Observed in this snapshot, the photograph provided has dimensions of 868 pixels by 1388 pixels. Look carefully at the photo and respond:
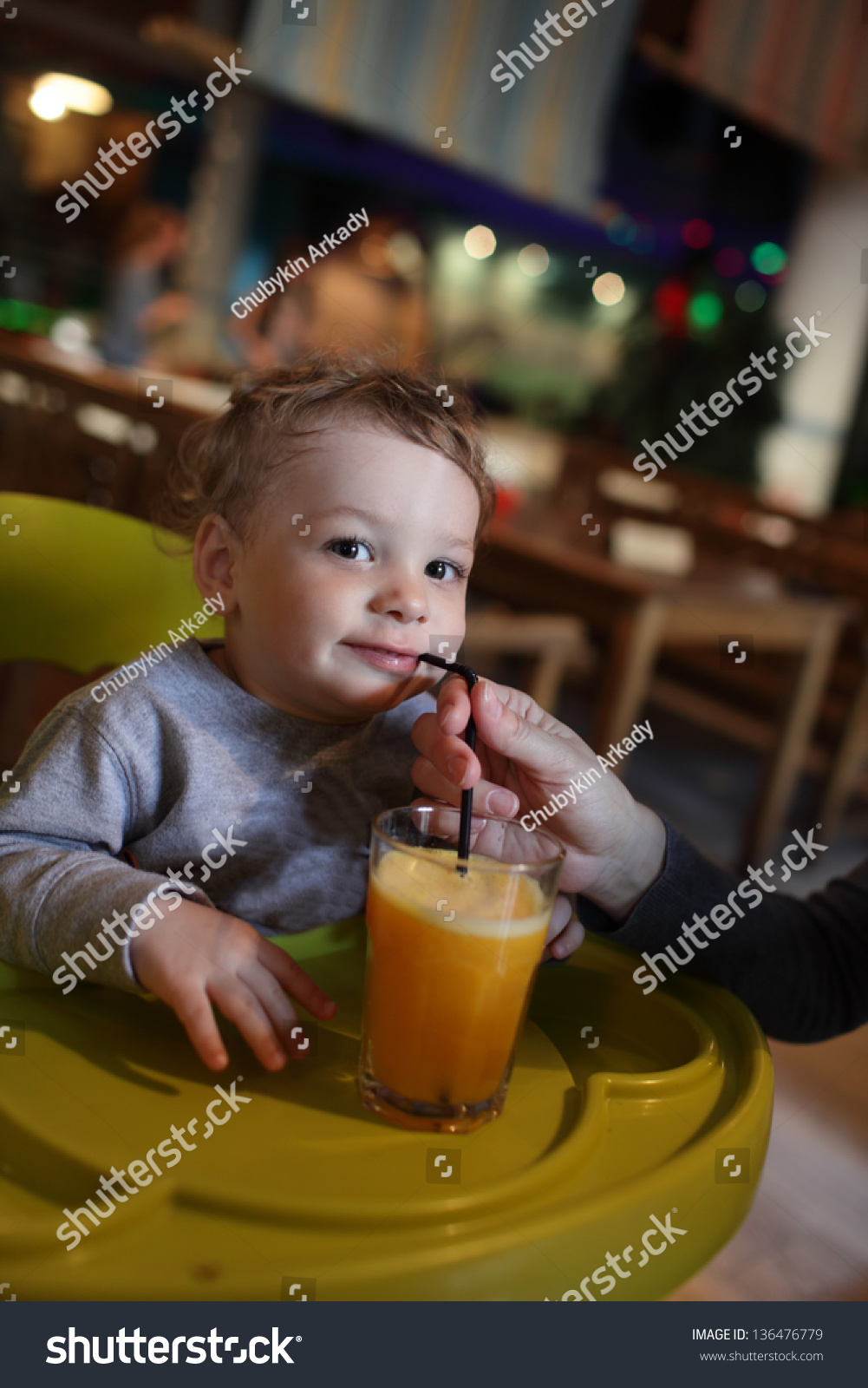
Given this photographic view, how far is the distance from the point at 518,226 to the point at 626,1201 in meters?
12.4

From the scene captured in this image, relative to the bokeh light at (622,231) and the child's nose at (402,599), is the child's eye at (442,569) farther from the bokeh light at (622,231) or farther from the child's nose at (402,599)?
the bokeh light at (622,231)

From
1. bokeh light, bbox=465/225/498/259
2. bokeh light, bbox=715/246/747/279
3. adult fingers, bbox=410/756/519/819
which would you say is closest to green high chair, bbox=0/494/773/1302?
adult fingers, bbox=410/756/519/819

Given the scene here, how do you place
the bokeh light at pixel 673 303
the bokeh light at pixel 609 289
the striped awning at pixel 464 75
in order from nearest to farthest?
the striped awning at pixel 464 75, the bokeh light at pixel 673 303, the bokeh light at pixel 609 289

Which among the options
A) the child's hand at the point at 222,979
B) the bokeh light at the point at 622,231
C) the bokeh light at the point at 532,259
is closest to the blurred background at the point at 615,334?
the bokeh light at the point at 622,231

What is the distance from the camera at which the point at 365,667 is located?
714 mm

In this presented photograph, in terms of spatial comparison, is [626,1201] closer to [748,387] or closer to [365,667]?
[365,667]

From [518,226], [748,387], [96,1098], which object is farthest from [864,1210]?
[518,226]

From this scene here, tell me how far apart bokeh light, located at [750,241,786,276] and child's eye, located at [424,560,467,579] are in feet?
28.3

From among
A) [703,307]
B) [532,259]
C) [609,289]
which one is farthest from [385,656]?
[532,259]

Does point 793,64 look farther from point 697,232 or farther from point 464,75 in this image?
point 697,232

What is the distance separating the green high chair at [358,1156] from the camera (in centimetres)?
49

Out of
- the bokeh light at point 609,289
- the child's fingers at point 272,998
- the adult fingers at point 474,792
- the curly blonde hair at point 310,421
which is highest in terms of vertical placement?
the curly blonde hair at point 310,421

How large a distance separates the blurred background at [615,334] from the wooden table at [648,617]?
0.01m

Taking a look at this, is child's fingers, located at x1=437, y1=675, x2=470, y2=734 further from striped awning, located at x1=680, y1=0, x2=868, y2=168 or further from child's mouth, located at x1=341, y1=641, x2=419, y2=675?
striped awning, located at x1=680, y1=0, x2=868, y2=168
